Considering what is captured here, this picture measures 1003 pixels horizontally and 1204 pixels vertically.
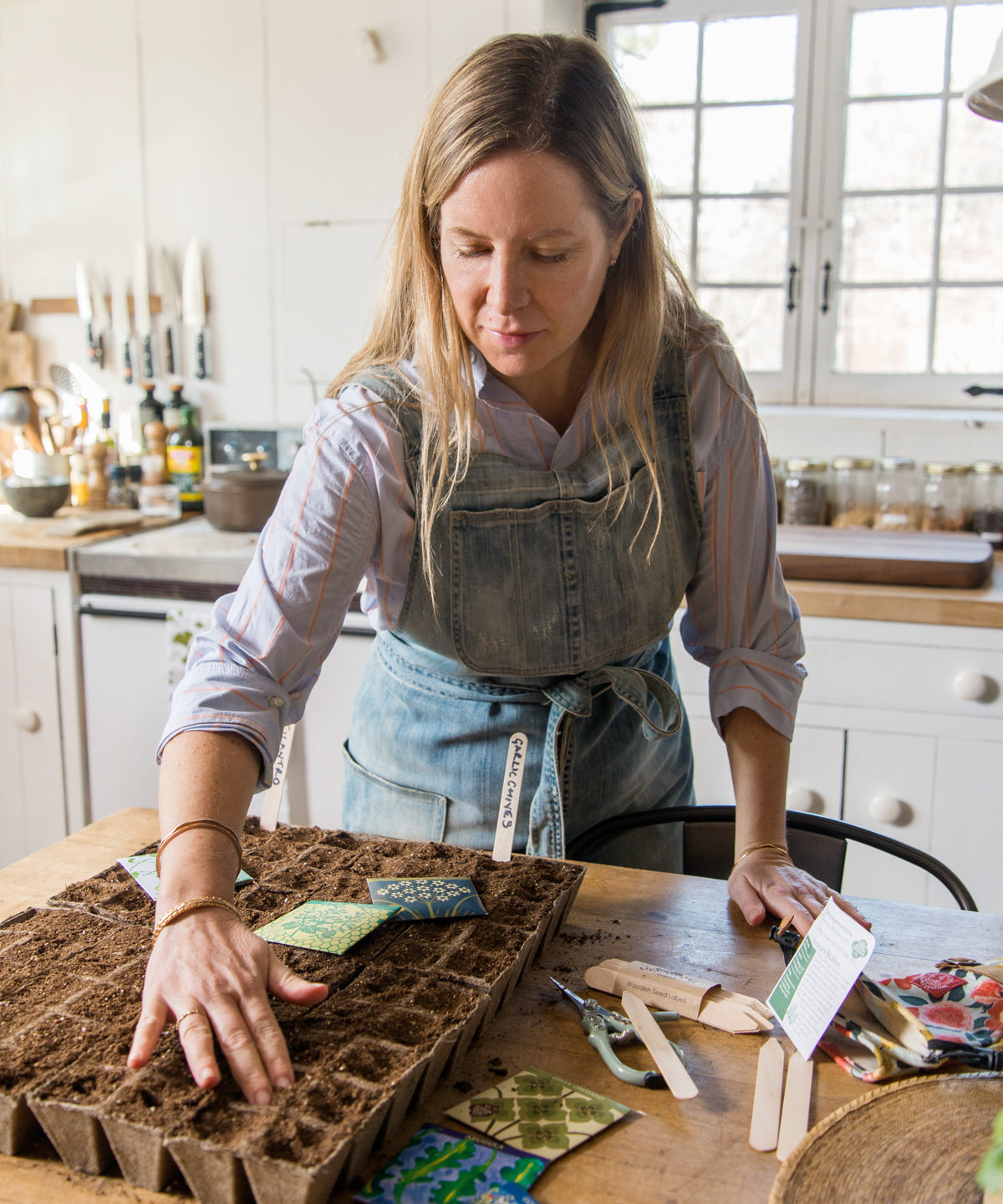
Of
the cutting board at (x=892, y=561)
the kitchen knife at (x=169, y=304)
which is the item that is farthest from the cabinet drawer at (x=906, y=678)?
→ the kitchen knife at (x=169, y=304)

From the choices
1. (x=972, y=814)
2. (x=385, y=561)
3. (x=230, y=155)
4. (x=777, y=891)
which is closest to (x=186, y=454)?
(x=230, y=155)

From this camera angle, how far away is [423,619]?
1.16 m

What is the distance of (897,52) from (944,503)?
3.59ft

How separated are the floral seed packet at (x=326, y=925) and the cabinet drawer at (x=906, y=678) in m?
1.29

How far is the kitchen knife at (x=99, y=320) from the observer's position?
3061 millimetres

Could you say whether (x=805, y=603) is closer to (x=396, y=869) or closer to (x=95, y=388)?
(x=396, y=869)

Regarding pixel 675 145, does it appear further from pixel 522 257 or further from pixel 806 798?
pixel 522 257

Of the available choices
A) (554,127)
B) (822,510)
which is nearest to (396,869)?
(554,127)

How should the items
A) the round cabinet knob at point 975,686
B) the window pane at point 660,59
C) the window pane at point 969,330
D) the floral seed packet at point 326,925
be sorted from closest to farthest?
the floral seed packet at point 326,925 → the round cabinet knob at point 975,686 → the window pane at point 969,330 → the window pane at point 660,59

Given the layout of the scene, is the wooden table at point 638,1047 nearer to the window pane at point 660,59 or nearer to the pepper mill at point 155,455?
the pepper mill at point 155,455

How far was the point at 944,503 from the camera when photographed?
2480mm

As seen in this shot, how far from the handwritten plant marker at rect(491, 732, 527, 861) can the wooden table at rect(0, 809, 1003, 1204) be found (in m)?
0.09

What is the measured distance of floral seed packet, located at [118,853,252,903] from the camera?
3.10 feet

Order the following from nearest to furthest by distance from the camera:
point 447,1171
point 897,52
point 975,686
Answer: point 447,1171
point 975,686
point 897,52
